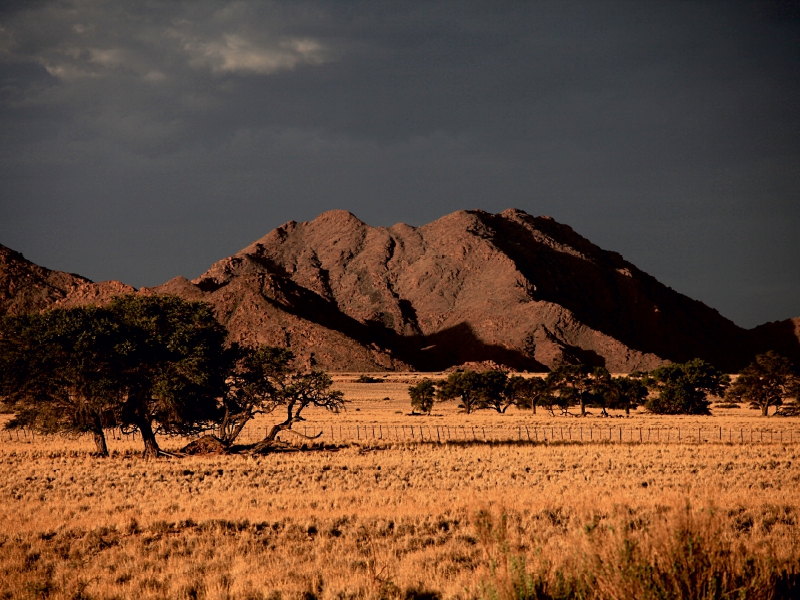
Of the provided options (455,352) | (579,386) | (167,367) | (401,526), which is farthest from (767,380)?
(455,352)

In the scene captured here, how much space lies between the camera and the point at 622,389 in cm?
7781

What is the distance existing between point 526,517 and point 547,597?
8441 millimetres

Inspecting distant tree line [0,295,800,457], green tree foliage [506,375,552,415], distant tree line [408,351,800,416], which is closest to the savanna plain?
distant tree line [0,295,800,457]

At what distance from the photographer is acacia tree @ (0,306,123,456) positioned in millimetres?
31562

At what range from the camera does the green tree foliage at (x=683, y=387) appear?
Result: 242 feet

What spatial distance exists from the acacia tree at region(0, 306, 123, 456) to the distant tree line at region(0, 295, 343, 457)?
0.16 ft

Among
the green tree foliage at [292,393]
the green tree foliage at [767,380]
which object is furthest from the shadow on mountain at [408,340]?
the green tree foliage at [292,393]

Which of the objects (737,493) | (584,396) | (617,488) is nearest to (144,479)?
(617,488)

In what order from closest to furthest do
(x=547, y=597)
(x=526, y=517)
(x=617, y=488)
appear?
(x=547, y=597) < (x=526, y=517) < (x=617, y=488)

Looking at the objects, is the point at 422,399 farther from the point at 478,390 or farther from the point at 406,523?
the point at 406,523

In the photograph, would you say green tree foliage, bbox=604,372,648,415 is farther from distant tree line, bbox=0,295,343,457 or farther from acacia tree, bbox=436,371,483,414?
distant tree line, bbox=0,295,343,457

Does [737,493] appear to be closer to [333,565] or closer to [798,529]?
[798,529]

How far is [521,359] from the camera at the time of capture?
16562cm

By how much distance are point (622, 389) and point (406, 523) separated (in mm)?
67309
